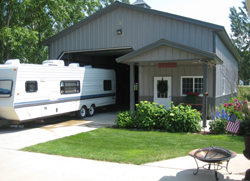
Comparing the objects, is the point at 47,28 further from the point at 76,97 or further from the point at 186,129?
the point at 186,129

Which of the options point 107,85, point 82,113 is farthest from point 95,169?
point 107,85

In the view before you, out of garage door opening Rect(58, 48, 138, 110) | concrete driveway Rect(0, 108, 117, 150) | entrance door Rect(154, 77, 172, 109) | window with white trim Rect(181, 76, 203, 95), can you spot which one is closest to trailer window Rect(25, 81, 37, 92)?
concrete driveway Rect(0, 108, 117, 150)

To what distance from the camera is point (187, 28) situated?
46.8ft

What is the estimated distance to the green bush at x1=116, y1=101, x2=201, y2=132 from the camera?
10.2 metres

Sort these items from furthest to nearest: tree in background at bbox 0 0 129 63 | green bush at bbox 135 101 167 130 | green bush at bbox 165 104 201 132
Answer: tree in background at bbox 0 0 129 63 < green bush at bbox 135 101 167 130 < green bush at bbox 165 104 201 132

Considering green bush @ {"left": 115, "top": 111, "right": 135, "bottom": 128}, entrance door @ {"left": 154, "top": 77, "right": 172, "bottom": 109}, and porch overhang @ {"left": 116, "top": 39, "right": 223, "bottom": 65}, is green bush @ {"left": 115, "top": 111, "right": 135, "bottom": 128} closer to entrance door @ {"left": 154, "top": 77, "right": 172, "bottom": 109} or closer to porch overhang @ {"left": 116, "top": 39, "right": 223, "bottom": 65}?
porch overhang @ {"left": 116, "top": 39, "right": 223, "bottom": 65}

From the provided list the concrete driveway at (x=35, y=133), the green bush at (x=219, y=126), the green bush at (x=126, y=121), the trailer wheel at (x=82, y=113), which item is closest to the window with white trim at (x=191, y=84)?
the green bush at (x=126, y=121)

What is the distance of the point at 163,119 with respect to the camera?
34.8 ft

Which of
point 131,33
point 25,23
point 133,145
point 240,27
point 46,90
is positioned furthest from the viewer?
point 240,27

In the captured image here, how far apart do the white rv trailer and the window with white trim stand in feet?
17.5

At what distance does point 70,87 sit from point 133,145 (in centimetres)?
687

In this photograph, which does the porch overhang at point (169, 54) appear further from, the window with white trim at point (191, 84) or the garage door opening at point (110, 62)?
the garage door opening at point (110, 62)

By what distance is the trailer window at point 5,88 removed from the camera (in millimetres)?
10750

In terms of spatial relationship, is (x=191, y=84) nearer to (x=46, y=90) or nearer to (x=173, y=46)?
(x=173, y=46)
